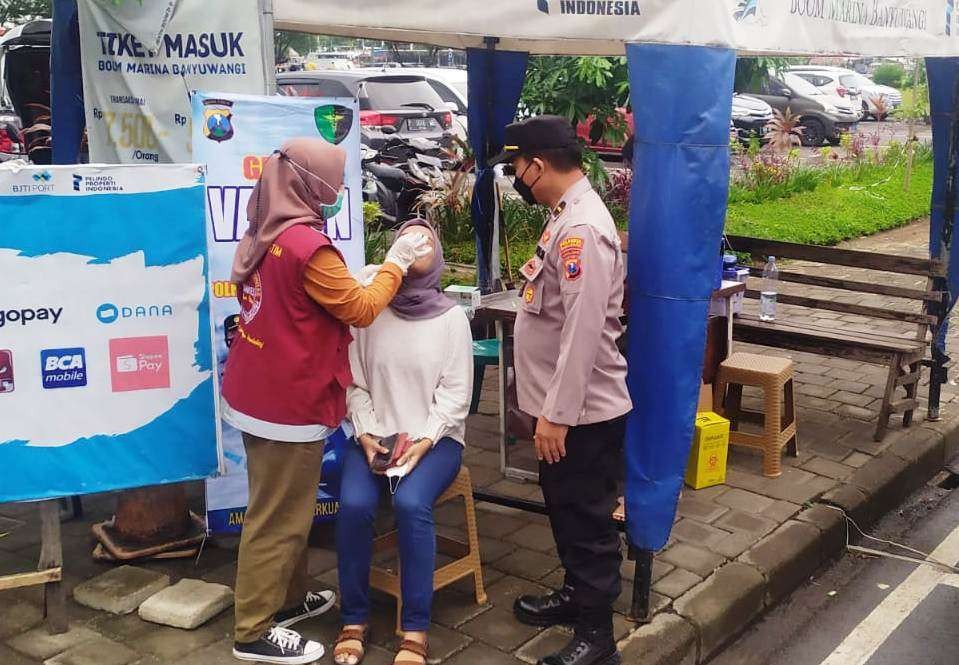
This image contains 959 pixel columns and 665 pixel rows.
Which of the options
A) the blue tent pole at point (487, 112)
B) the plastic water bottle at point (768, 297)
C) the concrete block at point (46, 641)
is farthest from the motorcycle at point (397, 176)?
the concrete block at point (46, 641)

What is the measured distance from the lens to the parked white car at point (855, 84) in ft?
82.8

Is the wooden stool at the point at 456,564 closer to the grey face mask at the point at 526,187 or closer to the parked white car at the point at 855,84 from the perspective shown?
the grey face mask at the point at 526,187

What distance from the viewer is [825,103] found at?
932 inches

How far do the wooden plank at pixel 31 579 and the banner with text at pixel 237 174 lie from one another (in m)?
0.72

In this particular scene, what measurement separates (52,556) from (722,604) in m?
2.42

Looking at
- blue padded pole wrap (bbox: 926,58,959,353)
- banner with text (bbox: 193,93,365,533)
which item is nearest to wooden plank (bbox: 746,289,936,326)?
blue padded pole wrap (bbox: 926,58,959,353)

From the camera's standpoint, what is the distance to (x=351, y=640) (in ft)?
11.1

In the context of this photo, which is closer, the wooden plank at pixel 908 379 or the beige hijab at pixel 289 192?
the beige hijab at pixel 289 192

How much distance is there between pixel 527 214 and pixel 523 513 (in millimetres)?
5997

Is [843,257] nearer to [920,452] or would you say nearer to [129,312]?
[920,452]

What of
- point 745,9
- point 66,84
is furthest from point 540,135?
point 66,84

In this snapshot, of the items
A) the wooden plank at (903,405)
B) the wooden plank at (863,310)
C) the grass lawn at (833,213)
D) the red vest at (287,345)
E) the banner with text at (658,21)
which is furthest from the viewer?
the grass lawn at (833,213)

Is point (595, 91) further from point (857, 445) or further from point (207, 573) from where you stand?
point (207, 573)

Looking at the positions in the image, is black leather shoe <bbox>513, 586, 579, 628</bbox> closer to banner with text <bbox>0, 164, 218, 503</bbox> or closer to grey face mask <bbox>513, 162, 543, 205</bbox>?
banner with text <bbox>0, 164, 218, 503</bbox>
